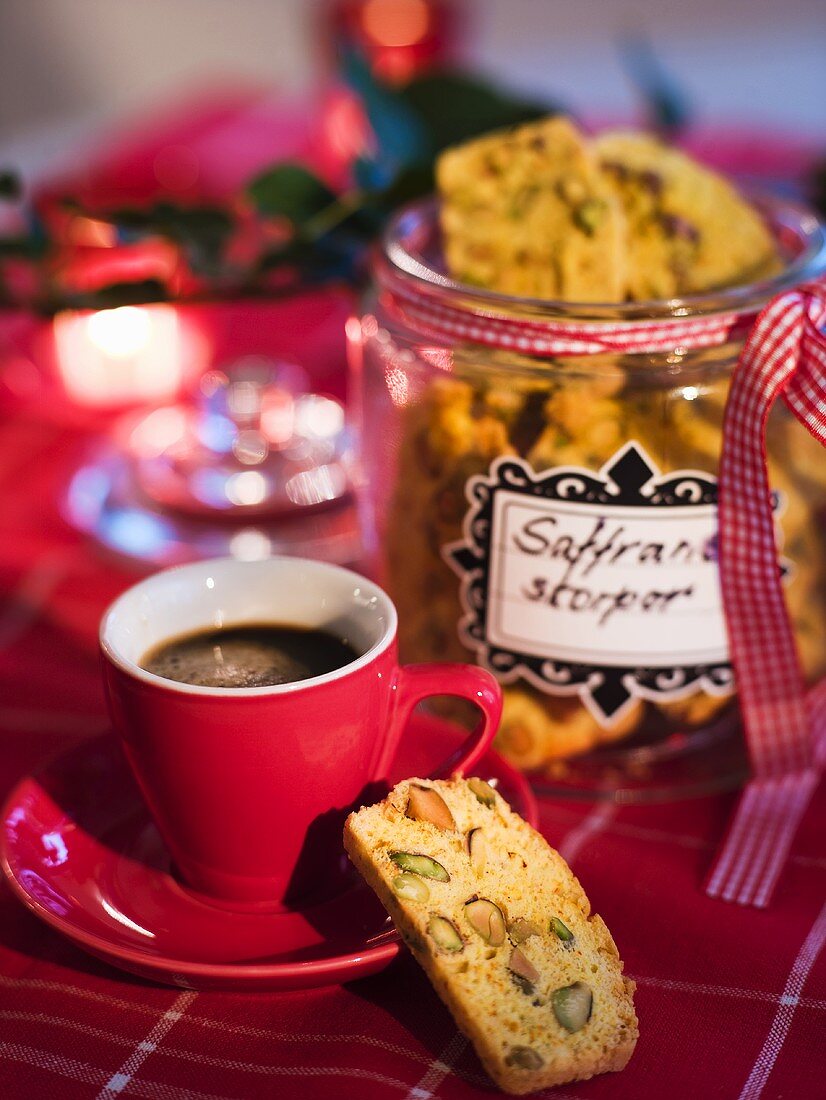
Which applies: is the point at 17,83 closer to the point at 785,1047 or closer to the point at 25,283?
the point at 25,283

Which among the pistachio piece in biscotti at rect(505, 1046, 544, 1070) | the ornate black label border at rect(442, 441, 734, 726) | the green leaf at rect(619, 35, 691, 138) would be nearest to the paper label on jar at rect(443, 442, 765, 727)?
the ornate black label border at rect(442, 441, 734, 726)

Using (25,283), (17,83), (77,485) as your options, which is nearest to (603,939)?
(77,485)

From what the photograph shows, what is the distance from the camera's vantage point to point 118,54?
4352 millimetres

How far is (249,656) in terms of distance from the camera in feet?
1.86

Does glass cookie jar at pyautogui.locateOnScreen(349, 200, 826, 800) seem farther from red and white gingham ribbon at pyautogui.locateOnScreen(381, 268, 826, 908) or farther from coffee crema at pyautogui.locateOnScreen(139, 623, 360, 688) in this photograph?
coffee crema at pyautogui.locateOnScreen(139, 623, 360, 688)

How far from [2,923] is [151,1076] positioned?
0.41 feet

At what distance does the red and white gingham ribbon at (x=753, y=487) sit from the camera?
577 millimetres

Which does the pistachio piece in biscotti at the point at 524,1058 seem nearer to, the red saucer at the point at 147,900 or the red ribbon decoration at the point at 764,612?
the red saucer at the point at 147,900

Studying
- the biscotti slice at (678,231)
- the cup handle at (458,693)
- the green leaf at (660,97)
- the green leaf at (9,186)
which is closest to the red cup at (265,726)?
the cup handle at (458,693)

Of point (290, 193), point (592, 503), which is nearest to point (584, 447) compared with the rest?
point (592, 503)

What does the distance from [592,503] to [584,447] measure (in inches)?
1.1

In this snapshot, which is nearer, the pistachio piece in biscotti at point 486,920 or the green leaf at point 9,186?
the pistachio piece in biscotti at point 486,920

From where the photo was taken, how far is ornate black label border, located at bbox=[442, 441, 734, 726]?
593 mm

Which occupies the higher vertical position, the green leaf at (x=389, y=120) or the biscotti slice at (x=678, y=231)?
the biscotti slice at (x=678, y=231)
